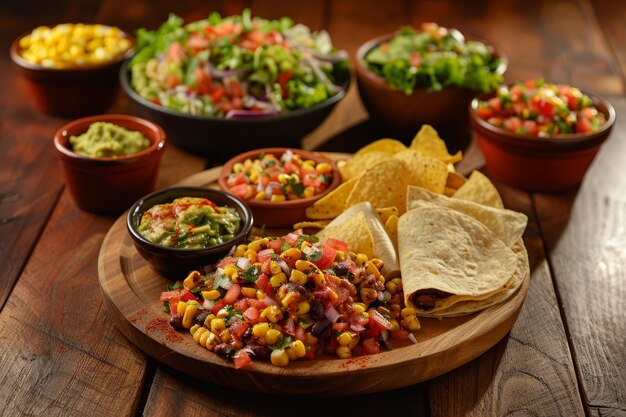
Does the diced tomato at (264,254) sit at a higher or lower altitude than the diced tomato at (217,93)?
higher

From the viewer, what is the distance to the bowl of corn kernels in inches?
240

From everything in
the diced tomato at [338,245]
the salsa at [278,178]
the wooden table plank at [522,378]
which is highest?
the diced tomato at [338,245]

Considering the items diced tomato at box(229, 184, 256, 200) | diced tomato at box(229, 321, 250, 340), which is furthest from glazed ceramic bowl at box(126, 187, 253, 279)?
diced tomato at box(229, 321, 250, 340)

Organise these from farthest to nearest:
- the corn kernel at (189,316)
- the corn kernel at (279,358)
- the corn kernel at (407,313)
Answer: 1. the corn kernel at (407,313)
2. the corn kernel at (189,316)
3. the corn kernel at (279,358)

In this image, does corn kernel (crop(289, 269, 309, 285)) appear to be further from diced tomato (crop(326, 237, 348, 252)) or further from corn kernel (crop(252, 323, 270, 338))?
diced tomato (crop(326, 237, 348, 252))

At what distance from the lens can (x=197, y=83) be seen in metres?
5.71

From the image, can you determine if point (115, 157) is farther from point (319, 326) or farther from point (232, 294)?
point (319, 326)

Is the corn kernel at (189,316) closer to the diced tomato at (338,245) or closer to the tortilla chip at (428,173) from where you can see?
the diced tomato at (338,245)

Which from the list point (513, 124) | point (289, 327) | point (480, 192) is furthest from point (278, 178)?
point (513, 124)

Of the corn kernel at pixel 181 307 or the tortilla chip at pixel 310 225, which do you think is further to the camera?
the tortilla chip at pixel 310 225

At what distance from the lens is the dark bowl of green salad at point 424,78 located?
5.78 metres

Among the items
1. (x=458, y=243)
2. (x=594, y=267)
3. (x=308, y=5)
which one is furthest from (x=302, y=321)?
(x=308, y=5)

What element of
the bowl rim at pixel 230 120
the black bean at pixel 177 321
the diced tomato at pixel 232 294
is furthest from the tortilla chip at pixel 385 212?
the black bean at pixel 177 321

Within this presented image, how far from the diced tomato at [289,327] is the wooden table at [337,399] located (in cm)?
31
